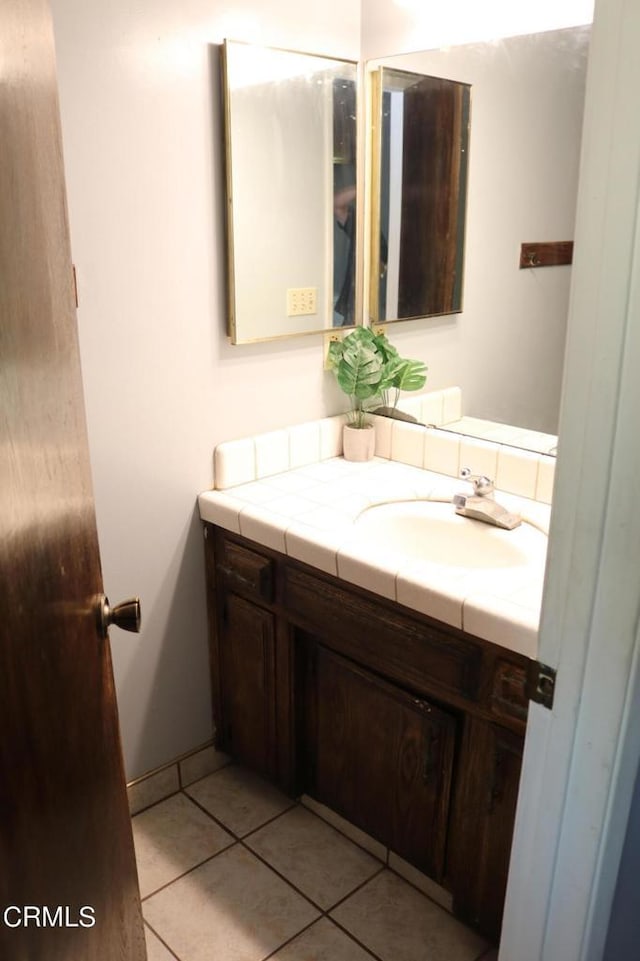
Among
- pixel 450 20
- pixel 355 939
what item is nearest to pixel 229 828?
pixel 355 939

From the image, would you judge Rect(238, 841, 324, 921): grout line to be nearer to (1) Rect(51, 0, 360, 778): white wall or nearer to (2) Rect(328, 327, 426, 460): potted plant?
(1) Rect(51, 0, 360, 778): white wall

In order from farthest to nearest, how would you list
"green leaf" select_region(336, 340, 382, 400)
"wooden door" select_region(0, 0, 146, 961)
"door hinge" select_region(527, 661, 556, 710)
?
"green leaf" select_region(336, 340, 382, 400) < "door hinge" select_region(527, 661, 556, 710) < "wooden door" select_region(0, 0, 146, 961)

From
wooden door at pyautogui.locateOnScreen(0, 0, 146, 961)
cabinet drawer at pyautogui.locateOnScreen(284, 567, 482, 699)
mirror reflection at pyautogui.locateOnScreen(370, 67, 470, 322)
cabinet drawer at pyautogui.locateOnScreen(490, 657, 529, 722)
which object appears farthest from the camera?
mirror reflection at pyautogui.locateOnScreen(370, 67, 470, 322)

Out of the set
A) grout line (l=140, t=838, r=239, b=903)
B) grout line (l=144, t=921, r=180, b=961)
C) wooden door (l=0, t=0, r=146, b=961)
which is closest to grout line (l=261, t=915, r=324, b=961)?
grout line (l=144, t=921, r=180, b=961)

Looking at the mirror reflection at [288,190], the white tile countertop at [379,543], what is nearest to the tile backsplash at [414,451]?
the white tile countertop at [379,543]

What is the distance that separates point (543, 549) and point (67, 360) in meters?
1.07

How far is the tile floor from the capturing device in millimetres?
1627

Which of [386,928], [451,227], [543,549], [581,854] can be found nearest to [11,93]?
[581,854]

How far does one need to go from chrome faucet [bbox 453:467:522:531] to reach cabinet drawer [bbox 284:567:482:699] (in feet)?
1.13

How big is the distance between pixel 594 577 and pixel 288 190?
137 cm

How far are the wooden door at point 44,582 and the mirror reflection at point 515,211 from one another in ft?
3.62

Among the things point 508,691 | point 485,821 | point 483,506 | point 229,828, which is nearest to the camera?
point 508,691

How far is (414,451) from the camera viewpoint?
209 centimetres

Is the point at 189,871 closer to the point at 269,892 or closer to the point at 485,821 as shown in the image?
the point at 269,892
